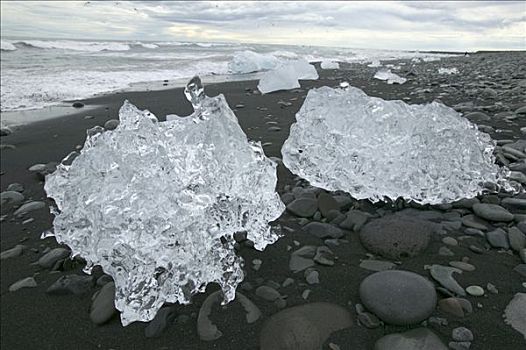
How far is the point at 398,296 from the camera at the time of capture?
1642mm

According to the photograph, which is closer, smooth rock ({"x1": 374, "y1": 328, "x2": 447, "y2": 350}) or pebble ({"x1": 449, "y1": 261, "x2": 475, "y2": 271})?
smooth rock ({"x1": 374, "y1": 328, "x2": 447, "y2": 350})

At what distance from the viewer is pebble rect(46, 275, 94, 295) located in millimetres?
2051

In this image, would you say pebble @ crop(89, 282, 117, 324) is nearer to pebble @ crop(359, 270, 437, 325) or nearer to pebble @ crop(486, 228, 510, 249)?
pebble @ crop(359, 270, 437, 325)

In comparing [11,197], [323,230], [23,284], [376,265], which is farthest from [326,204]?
[11,197]

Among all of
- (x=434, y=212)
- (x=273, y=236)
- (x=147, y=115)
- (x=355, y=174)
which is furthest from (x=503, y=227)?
(x=147, y=115)

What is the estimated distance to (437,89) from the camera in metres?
7.07

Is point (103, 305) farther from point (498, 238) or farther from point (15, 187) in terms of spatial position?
point (15, 187)

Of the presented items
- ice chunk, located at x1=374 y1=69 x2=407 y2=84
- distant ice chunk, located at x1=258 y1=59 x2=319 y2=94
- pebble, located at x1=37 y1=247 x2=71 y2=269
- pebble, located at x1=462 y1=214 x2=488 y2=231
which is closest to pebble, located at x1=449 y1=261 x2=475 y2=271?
pebble, located at x1=462 y1=214 x2=488 y2=231

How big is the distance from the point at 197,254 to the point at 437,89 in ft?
22.2

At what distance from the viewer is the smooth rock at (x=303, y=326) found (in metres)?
1.56

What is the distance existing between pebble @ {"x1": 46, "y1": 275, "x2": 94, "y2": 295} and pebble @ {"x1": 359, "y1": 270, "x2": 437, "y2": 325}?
4.94 ft

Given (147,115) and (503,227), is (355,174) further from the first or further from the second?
(147,115)

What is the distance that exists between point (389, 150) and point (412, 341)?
1.38m

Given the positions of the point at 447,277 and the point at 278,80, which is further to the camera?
the point at 278,80
